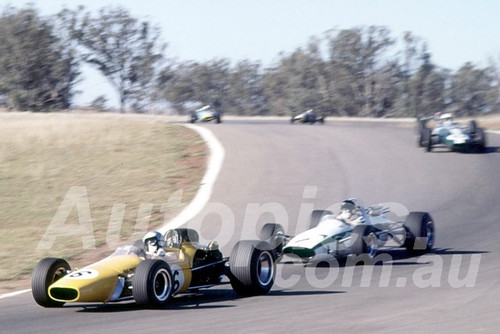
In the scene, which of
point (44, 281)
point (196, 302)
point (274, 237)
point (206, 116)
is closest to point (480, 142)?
point (274, 237)

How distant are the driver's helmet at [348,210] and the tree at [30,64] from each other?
2400 inches

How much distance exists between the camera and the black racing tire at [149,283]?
985 centimetres

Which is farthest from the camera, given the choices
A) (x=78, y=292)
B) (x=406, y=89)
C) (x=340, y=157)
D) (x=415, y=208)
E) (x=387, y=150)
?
(x=406, y=89)

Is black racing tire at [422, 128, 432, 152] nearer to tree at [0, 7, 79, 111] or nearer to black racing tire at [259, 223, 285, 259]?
black racing tire at [259, 223, 285, 259]

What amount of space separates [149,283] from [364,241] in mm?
4821

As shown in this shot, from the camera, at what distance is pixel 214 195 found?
2041 centimetres

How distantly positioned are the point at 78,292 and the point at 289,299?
2717 millimetres

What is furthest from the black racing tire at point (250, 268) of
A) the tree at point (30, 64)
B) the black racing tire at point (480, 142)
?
the tree at point (30, 64)

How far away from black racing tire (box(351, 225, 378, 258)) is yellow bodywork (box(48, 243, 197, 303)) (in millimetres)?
3773

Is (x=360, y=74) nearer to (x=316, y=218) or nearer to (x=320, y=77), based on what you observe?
(x=320, y=77)

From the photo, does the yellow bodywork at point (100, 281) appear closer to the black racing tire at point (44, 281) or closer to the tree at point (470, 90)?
the black racing tire at point (44, 281)

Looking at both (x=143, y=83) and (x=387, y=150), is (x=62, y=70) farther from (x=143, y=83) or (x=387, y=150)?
(x=387, y=150)

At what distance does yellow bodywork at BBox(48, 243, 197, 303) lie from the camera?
977cm

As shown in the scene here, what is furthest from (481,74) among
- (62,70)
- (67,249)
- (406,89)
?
(67,249)
